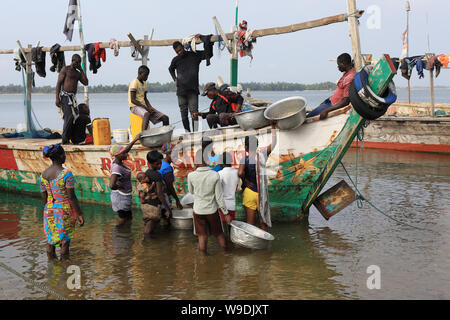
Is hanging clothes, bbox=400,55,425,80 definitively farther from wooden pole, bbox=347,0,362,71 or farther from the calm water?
wooden pole, bbox=347,0,362,71

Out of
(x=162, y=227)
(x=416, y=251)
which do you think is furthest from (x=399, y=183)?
(x=162, y=227)

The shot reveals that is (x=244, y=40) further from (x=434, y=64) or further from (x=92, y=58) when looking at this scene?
(x=434, y=64)

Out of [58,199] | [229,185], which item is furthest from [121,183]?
[229,185]

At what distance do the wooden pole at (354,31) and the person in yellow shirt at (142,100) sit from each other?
350cm

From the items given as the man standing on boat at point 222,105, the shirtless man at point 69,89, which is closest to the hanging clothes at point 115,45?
the shirtless man at point 69,89

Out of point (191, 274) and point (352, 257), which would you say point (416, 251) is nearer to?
point (352, 257)

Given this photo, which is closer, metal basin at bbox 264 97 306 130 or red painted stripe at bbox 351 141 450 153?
metal basin at bbox 264 97 306 130

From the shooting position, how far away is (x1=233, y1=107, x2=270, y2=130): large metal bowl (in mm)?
7484

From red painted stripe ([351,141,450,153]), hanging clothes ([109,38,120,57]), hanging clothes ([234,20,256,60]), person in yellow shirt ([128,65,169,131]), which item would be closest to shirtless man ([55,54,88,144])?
hanging clothes ([109,38,120,57])

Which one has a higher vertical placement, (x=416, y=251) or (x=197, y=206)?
(x=197, y=206)

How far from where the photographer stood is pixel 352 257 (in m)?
6.57

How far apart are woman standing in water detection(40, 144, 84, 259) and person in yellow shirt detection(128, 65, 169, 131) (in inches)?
117

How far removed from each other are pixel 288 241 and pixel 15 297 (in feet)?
12.3
